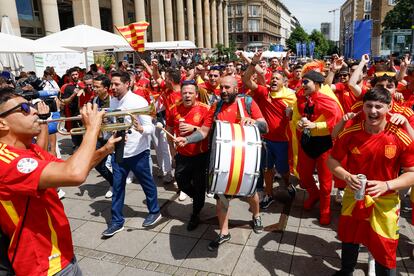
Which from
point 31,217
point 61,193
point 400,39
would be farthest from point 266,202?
point 400,39

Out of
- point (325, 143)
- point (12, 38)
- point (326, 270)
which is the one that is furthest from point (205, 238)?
point (12, 38)

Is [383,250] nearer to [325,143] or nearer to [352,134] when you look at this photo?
[352,134]

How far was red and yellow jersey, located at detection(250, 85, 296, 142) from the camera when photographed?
216 inches

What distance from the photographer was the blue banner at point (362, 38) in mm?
11953

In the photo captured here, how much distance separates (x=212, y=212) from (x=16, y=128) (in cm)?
367

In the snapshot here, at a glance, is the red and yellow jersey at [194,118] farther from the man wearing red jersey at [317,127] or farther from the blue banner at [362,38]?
the blue banner at [362,38]

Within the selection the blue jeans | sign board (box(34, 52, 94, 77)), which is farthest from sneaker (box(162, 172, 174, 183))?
sign board (box(34, 52, 94, 77))

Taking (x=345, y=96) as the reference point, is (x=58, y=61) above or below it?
above

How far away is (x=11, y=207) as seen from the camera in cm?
222

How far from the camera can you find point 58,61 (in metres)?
15.6

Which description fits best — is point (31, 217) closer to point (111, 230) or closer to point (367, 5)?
point (111, 230)

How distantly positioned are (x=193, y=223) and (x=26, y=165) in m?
3.12

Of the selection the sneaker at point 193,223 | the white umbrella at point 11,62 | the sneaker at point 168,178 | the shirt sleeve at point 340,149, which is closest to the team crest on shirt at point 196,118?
the sneaker at point 193,223

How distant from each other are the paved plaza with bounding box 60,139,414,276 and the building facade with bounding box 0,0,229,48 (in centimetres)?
1660
